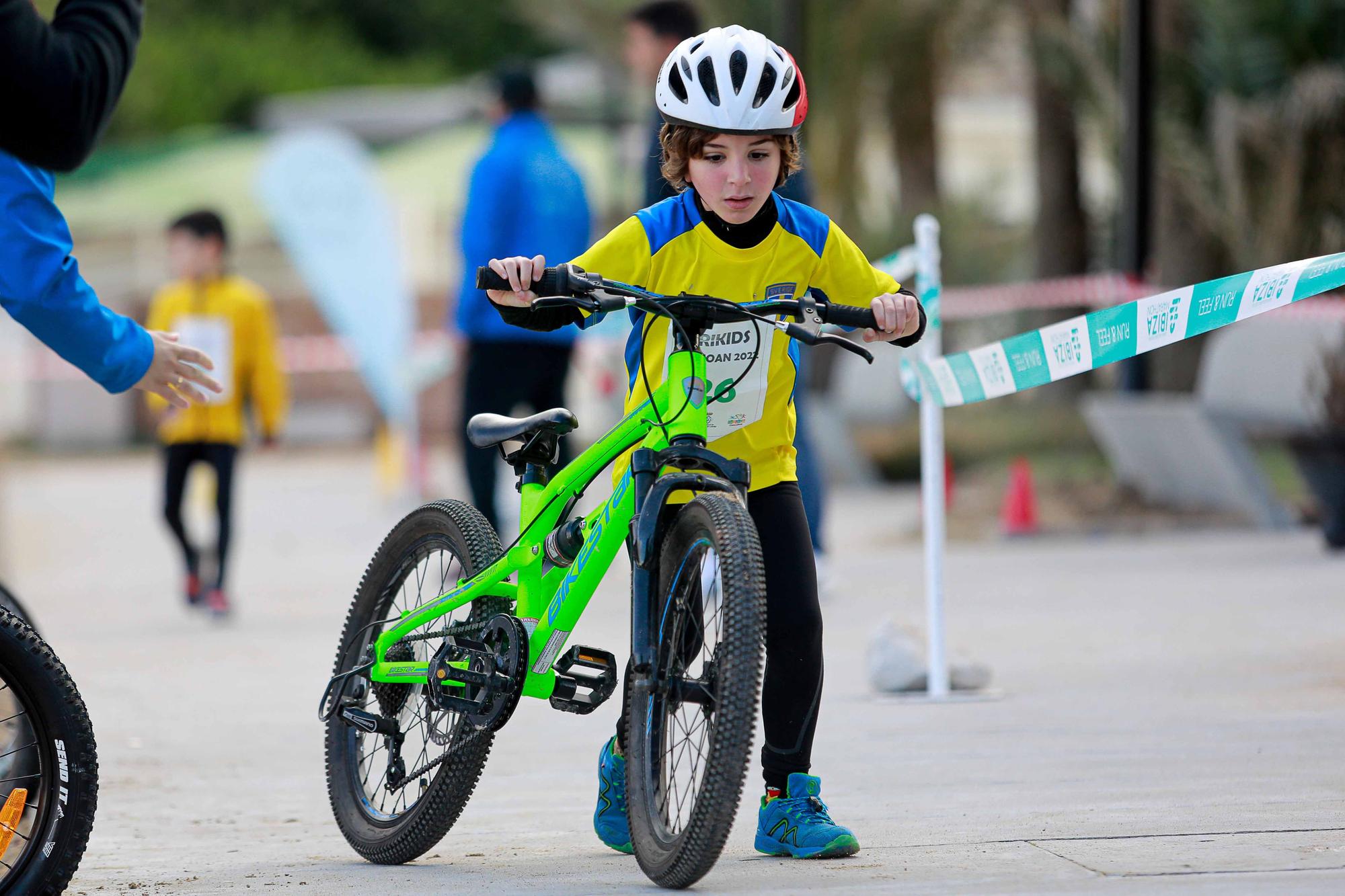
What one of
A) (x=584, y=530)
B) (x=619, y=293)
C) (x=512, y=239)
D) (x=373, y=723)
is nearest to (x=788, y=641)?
(x=584, y=530)

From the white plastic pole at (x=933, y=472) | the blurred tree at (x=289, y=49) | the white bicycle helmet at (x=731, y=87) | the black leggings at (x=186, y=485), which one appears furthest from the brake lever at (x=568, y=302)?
the blurred tree at (x=289, y=49)

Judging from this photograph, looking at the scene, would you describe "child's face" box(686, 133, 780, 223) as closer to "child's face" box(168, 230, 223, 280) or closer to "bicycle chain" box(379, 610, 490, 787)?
"bicycle chain" box(379, 610, 490, 787)

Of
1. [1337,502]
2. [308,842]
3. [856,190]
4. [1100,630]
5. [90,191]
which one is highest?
[90,191]

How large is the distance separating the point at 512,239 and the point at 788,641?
5014 millimetres

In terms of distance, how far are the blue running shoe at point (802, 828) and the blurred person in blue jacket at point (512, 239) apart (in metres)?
4.33

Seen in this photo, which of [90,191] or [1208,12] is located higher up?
[90,191]

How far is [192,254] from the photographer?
965 cm

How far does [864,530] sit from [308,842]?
806 centimetres

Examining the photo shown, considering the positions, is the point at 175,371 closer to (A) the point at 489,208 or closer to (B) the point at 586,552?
(B) the point at 586,552

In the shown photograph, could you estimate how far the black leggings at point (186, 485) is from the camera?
9453mm

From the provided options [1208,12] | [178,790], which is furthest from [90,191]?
[178,790]

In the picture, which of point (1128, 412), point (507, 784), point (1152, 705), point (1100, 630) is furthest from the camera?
point (1128, 412)

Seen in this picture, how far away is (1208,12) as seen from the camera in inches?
581

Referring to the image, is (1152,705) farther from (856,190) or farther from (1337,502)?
(856,190)
